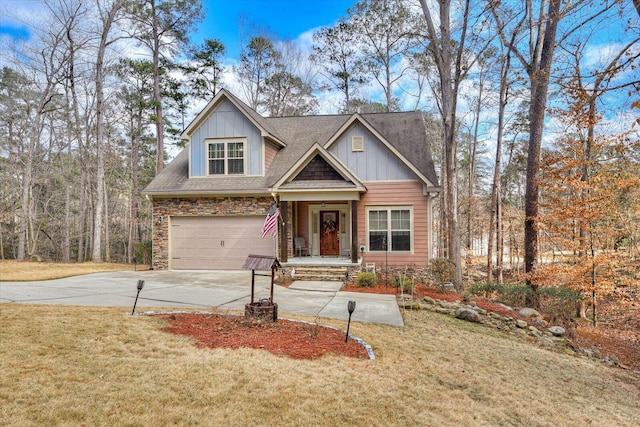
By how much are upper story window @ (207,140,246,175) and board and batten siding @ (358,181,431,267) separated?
4.90 meters

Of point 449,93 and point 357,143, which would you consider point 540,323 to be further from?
point 357,143

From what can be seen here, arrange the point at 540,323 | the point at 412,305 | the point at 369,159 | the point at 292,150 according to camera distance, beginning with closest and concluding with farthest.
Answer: the point at 412,305 → the point at 540,323 → the point at 369,159 → the point at 292,150

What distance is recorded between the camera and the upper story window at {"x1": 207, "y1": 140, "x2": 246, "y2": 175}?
14.4 meters

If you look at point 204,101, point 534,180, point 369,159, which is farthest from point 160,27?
point 534,180

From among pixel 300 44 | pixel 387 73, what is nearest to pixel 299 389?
pixel 387 73

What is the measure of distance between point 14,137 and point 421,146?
2525cm

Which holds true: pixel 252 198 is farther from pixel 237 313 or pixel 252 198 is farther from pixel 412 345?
pixel 412 345

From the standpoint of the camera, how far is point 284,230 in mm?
12836

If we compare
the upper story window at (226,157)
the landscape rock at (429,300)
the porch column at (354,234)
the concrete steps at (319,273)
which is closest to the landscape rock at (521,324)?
the landscape rock at (429,300)

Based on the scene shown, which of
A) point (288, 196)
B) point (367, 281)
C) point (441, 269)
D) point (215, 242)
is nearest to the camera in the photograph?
point (367, 281)

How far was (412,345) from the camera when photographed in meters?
6.08

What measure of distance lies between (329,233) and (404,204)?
3.29m

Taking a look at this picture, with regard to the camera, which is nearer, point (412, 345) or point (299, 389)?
point (299, 389)

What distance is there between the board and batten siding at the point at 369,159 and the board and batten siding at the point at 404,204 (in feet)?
0.96
